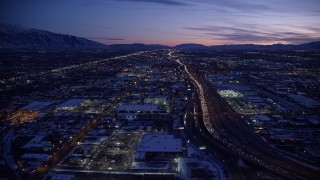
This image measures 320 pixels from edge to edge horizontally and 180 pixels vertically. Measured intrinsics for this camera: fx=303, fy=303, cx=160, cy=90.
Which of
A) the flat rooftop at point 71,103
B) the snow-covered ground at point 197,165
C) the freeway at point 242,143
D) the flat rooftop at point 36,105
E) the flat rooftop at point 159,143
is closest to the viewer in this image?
the snow-covered ground at point 197,165

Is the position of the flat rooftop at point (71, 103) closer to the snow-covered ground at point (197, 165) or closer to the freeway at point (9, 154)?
the freeway at point (9, 154)

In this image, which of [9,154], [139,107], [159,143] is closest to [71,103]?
[139,107]

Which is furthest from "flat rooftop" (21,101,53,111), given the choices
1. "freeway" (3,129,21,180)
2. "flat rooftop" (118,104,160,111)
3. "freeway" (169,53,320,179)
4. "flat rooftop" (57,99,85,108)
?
"freeway" (169,53,320,179)

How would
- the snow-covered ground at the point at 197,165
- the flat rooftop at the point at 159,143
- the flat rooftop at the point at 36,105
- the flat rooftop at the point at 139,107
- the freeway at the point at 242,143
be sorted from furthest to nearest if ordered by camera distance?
the flat rooftop at the point at 36,105, the flat rooftop at the point at 139,107, the flat rooftop at the point at 159,143, the freeway at the point at 242,143, the snow-covered ground at the point at 197,165

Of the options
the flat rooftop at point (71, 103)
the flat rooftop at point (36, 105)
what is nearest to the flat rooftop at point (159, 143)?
the flat rooftop at point (71, 103)

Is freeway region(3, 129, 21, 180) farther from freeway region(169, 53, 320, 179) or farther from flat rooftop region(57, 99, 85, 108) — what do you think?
freeway region(169, 53, 320, 179)

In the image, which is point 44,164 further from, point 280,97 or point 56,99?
point 280,97

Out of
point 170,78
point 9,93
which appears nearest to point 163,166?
point 9,93
